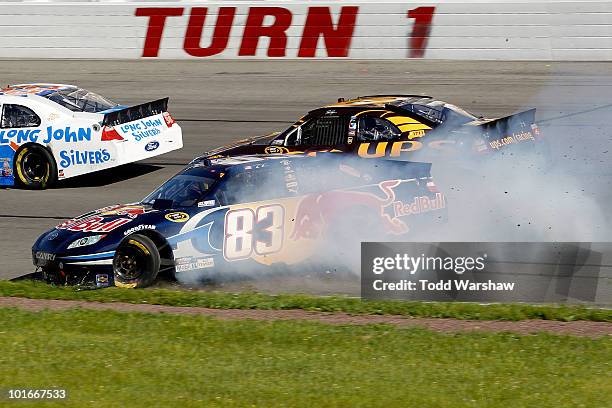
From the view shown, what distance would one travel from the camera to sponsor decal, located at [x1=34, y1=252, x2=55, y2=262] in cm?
1044

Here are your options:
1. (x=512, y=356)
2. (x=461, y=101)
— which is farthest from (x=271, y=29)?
(x=512, y=356)

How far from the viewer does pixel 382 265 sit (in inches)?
390

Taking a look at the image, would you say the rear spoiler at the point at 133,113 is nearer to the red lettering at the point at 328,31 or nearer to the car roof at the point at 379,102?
the car roof at the point at 379,102

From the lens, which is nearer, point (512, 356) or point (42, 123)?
point (512, 356)

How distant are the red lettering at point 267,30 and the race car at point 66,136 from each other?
36.7ft

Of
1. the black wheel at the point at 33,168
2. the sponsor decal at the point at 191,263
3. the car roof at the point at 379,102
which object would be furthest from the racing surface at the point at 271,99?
the car roof at the point at 379,102

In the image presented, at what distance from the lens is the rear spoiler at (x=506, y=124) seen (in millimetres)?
12992

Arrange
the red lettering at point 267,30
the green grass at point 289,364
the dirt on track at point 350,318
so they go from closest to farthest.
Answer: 1. the green grass at point 289,364
2. the dirt on track at point 350,318
3. the red lettering at point 267,30

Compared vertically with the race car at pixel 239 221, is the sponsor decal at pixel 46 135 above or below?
above

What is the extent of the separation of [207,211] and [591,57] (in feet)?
53.4

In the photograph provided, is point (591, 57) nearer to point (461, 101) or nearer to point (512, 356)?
point (461, 101)

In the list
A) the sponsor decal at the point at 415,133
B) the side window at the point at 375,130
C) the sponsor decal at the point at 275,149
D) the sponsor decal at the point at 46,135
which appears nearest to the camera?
the sponsor decal at the point at 415,133

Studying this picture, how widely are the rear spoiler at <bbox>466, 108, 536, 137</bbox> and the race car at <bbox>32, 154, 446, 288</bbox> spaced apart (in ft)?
7.17

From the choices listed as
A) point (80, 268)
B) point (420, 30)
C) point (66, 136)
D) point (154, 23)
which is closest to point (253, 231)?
point (80, 268)
